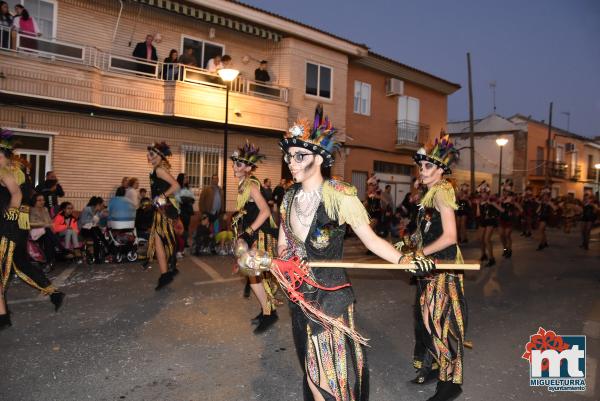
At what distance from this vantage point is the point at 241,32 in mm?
16844

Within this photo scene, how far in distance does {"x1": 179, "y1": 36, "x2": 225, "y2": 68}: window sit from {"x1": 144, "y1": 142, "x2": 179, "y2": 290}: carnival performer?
10.3m

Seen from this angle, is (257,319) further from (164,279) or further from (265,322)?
(164,279)

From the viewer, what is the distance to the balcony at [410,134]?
74.5ft

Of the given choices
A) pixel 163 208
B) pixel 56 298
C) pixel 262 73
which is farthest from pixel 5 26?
pixel 56 298

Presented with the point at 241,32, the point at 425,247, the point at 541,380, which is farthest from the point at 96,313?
the point at 241,32

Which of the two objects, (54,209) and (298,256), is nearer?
(298,256)

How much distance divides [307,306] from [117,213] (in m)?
7.85

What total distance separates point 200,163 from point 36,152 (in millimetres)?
5045

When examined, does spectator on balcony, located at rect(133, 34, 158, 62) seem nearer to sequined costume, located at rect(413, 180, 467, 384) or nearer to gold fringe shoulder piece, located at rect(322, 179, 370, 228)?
sequined costume, located at rect(413, 180, 467, 384)

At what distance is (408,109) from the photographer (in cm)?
2353

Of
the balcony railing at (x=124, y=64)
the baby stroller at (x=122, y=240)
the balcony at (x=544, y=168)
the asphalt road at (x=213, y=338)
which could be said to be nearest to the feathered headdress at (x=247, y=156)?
the asphalt road at (x=213, y=338)

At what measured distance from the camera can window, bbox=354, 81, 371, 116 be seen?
20864mm

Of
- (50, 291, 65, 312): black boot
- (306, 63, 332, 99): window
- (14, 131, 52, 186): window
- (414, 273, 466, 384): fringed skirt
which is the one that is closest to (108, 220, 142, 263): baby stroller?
(50, 291, 65, 312): black boot

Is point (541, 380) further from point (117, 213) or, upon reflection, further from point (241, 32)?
point (241, 32)
